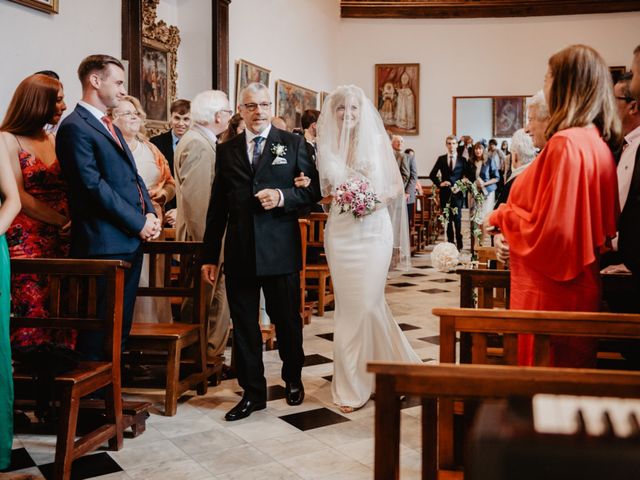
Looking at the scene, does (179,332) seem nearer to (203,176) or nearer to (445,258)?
(203,176)

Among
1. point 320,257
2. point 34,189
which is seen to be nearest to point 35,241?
point 34,189

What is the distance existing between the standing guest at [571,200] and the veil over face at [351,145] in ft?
5.44

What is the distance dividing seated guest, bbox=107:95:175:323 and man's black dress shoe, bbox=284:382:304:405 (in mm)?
1271

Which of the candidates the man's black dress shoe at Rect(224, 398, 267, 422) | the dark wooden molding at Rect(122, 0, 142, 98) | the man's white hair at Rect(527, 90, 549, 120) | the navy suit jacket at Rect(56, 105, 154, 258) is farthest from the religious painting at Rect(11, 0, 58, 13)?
the man's white hair at Rect(527, 90, 549, 120)

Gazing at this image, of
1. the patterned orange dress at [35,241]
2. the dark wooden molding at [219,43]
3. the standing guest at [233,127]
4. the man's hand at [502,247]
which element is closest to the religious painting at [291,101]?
the dark wooden molding at [219,43]

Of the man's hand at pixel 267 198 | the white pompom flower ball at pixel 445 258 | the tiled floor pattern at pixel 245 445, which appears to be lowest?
the tiled floor pattern at pixel 245 445

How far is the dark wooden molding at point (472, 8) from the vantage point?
1498 cm

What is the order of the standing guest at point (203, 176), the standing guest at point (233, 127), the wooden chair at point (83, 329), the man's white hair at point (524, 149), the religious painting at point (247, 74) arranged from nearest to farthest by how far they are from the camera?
the wooden chair at point (83, 329) → the man's white hair at point (524, 149) → the standing guest at point (203, 176) → the standing guest at point (233, 127) → the religious painting at point (247, 74)

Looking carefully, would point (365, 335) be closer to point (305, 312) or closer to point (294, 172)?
point (294, 172)

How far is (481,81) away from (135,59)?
9.88 m

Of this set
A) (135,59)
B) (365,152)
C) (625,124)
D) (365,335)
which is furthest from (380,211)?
(135,59)

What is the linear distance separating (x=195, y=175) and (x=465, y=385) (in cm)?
364

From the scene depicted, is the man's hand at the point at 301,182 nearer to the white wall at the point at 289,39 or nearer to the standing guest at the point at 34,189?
the standing guest at the point at 34,189

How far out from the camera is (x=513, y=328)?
217 centimetres
